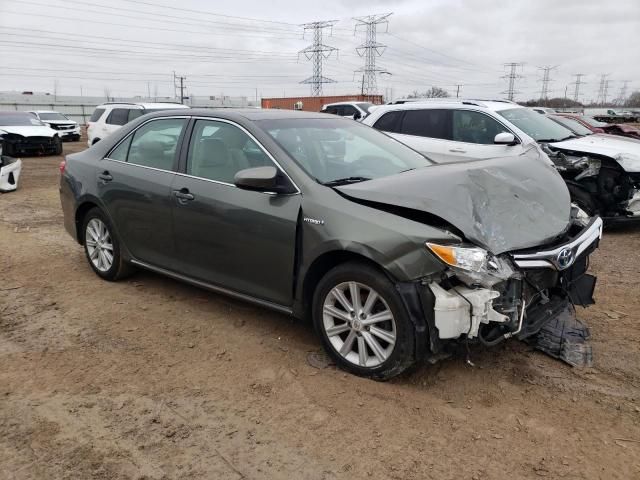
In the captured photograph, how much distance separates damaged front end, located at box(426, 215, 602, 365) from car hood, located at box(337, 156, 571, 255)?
0.35ft

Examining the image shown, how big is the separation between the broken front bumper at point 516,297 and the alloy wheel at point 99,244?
3391 mm

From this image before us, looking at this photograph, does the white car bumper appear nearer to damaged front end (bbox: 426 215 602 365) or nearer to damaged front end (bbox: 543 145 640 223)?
damaged front end (bbox: 543 145 640 223)

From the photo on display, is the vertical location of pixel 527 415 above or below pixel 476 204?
below

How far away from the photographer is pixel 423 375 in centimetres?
347

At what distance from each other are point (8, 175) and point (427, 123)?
8328 millimetres

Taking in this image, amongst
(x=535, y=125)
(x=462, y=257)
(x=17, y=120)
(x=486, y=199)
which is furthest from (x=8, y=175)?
(x=462, y=257)

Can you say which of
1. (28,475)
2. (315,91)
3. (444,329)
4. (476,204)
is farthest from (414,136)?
(315,91)

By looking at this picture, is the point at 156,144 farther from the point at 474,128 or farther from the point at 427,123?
the point at 474,128

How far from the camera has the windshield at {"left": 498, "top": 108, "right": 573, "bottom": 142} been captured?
8.13 meters

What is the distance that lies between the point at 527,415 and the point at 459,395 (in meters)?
0.40

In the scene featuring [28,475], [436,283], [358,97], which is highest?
[358,97]

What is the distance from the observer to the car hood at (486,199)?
126 inches

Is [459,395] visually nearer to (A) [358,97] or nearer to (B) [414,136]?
(B) [414,136]

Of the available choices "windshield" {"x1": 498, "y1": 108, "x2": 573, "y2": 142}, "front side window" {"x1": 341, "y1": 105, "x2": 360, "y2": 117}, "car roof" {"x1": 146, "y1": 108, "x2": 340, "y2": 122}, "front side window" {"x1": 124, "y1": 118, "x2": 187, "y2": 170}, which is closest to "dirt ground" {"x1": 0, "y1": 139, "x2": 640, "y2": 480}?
"front side window" {"x1": 124, "y1": 118, "x2": 187, "y2": 170}
